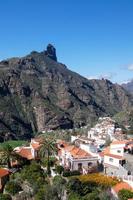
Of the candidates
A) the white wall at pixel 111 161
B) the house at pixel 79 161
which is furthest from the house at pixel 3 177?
the white wall at pixel 111 161

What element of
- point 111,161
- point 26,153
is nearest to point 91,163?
point 111,161

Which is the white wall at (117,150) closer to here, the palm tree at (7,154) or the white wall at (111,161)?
the white wall at (111,161)

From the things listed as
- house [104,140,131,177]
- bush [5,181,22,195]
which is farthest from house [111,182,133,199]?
bush [5,181,22,195]

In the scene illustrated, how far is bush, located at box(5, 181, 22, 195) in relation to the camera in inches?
2280

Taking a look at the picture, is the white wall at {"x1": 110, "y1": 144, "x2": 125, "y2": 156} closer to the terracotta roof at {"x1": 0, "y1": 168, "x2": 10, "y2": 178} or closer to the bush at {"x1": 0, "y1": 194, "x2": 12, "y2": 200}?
the terracotta roof at {"x1": 0, "y1": 168, "x2": 10, "y2": 178}

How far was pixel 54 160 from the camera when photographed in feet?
238

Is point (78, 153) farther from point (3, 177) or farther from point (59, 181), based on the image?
point (3, 177)

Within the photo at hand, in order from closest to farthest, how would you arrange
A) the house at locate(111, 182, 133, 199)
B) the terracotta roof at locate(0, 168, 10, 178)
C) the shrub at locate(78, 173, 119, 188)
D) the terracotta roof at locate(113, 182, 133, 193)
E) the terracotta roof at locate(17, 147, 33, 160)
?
1. the house at locate(111, 182, 133, 199)
2. the terracotta roof at locate(113, 182, 133, 193)
3. the shrub at locate(78, 173, 119, 188)
4. the terracotta roof at locate(0, 168, 10, 178)
5. the terracotta roof at locate(17, 147, 33, 160)

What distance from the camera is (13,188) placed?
191 feet

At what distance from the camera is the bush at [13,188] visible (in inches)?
2280

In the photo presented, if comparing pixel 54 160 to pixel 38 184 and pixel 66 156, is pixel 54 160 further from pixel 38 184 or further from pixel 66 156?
pixel 38 184

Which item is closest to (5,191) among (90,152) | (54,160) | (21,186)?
(21,186)

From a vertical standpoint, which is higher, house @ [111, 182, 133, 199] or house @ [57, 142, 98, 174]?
house @ [57, 142, 98, 174]

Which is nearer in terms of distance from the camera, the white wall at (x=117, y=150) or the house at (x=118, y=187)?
the house at (x=118, y=187)
